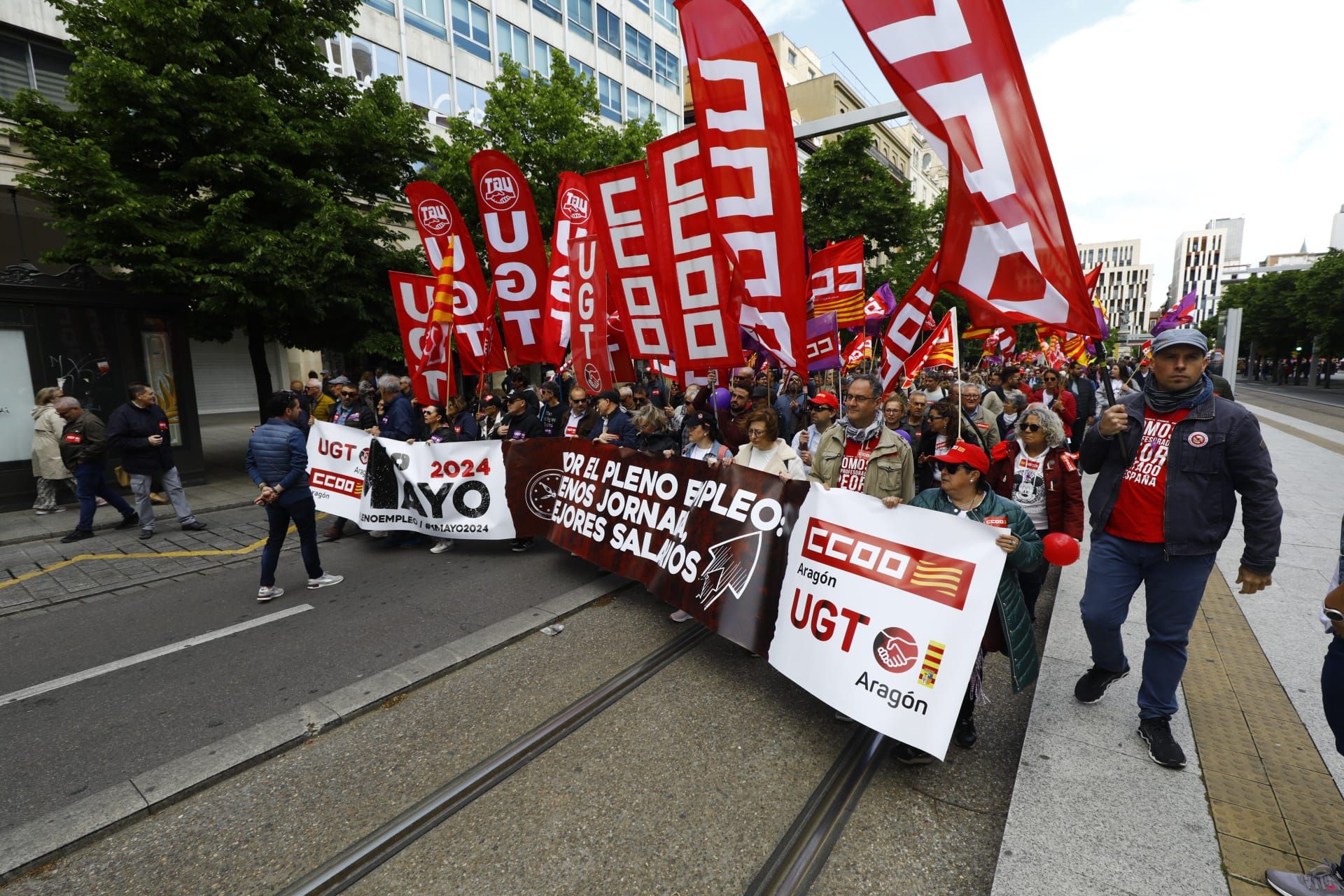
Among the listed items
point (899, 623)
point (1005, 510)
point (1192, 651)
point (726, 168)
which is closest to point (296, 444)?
point (726, 168)

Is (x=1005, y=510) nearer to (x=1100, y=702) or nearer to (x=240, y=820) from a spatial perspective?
(x=1100, y=702)

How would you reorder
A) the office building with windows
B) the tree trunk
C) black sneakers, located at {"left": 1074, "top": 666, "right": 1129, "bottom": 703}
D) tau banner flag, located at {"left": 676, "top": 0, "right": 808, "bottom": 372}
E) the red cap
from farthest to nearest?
the office building with windows → the tree trunk → tau banner flag, located at {"left": 676, "top": 0, "right": 808, "bottom": 372} → black sneakers, located at {"left": 1074, "top": 666, "right": 1129, "bottom": 703} → the red cap

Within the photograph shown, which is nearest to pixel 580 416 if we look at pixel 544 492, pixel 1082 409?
pixel 544 492

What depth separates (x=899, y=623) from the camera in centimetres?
322

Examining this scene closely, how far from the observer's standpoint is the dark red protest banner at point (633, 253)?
620cm

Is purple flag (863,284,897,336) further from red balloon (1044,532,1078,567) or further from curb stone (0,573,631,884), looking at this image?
red balloon (1044,532,1078,567)

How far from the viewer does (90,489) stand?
25.8ft

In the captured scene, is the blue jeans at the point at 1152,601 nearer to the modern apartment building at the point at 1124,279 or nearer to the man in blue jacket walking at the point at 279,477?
the man in blue jacket walking at the point at 279,477

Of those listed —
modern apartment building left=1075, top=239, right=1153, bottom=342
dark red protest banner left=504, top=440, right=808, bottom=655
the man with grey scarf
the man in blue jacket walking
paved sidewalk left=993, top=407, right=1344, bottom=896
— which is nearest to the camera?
paved sidewalk left=993, top=407, right=1344, bottom=896

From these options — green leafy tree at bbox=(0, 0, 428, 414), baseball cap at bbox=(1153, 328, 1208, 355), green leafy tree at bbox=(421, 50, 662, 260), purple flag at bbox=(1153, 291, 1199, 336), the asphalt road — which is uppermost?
green leafy tree at bbox=(421, 50, 662, 260)

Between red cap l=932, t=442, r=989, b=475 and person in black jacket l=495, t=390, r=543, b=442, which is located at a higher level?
red cap l=932, t=442, r=989, b=475

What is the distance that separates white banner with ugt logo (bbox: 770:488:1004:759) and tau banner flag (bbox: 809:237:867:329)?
5703mm

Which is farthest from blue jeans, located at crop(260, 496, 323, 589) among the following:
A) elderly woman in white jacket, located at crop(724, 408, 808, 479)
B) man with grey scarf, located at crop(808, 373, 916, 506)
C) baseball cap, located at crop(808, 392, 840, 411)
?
baseball cap, located at crop(808, 392, 840, 411)

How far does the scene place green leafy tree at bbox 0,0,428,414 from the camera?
936 centimetres
